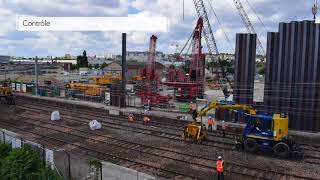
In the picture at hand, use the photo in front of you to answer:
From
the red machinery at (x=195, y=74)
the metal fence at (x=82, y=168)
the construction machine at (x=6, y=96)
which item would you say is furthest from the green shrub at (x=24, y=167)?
the red machinery at (x=195, y=74)

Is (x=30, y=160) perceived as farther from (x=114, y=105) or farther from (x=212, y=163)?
(x=114, y=105)

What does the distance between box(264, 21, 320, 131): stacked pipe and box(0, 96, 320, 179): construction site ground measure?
2.84 meters

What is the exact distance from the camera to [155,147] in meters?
→ 22.1

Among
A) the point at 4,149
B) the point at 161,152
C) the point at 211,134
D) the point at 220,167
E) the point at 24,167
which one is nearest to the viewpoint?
the point at 24,167

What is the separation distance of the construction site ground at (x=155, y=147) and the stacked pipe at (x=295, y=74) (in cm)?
284

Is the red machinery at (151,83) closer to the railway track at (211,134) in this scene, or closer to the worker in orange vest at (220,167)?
the railway track at (211,134)

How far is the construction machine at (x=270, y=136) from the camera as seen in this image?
64.4 feet

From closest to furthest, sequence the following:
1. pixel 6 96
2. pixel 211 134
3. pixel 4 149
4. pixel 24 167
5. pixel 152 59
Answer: pixel 24 167 → pixel 4 149 → pixel 211 134 → pixel 6 96 → pixel 152 59

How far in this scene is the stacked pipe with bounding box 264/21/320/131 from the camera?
81.3 feet

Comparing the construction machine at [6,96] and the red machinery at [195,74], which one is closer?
the construction machine at [6,96]

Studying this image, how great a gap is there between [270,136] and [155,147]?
23.1 ft

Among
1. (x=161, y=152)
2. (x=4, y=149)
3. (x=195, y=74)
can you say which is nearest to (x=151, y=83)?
(x=195, y=74)

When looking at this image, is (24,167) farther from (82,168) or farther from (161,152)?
(161,152)

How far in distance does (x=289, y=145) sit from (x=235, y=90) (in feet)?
32.7
